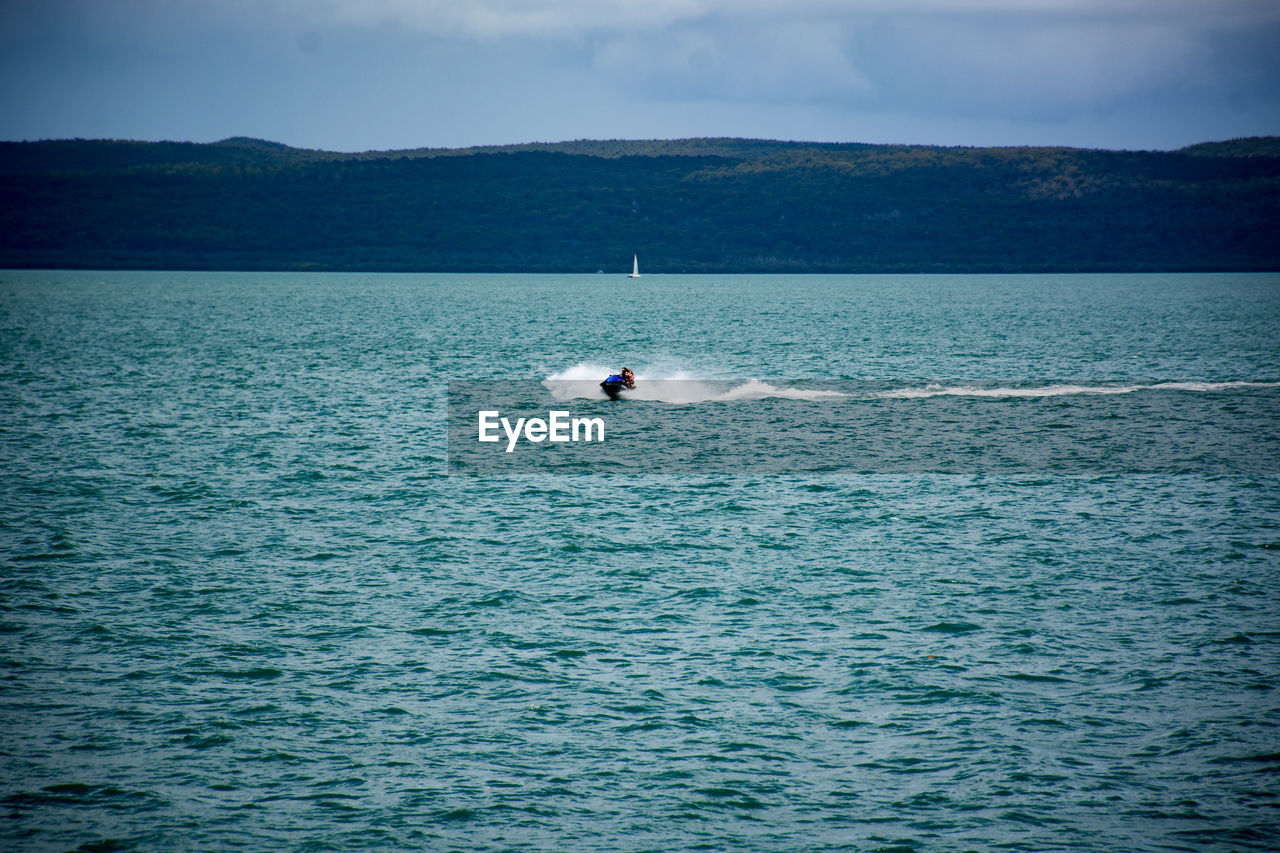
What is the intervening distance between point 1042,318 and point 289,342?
119 meters

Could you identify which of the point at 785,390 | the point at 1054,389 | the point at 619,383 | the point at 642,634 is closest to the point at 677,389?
the point at 785,390

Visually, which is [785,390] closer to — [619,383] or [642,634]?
[619,383]

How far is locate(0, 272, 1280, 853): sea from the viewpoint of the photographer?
2119 cm

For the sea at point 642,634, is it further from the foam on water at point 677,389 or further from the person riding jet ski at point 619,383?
the foam on water at point 677,389

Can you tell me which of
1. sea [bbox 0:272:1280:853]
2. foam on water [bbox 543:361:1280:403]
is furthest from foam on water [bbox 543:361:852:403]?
sea [bbox 0:272:1280:853]

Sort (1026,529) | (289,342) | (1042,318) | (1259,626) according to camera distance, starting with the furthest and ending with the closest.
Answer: (1042,318), (289,342), (1026,529), (1259,626)

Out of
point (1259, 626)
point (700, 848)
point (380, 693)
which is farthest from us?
point (1259, 626)

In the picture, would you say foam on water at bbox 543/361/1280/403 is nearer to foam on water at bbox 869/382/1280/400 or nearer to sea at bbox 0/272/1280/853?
foam on water at bbox 869/382/1280/400

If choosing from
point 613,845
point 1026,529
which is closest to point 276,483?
point 1026,529

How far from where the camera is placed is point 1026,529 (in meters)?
42.9

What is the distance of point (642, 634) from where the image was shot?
1195 inches

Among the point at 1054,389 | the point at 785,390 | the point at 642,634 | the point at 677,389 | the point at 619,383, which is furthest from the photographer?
the point at 677,389

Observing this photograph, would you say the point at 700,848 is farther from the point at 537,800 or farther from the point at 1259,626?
the point at 1259,626

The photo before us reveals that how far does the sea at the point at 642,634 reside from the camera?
2119 centimetres
